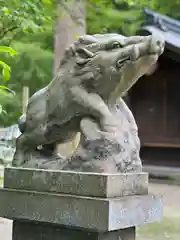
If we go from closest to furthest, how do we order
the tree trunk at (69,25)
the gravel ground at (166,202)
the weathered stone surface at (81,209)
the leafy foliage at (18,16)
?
the weathered stone surface at (81,209), the leafy foliage at (18,16), the gravel ground at (166,202), the tree trunk at (69,25)

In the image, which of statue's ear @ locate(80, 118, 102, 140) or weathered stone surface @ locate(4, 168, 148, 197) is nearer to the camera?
weathered stone surface @ locate(4, 168, 148, 197)

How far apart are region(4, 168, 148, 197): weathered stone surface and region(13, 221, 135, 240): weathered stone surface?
23 cm

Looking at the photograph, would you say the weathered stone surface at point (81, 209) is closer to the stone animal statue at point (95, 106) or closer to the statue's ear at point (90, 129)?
the stone animal statue at point (95, 106)

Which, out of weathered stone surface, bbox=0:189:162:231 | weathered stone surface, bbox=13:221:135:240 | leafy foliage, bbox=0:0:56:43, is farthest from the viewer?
leafy foliage, bbox=0:0:56:43

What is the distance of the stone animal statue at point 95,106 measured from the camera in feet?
8.90

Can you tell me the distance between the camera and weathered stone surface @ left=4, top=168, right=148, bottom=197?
2.56 m

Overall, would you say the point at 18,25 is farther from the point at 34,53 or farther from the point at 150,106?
the point at 150,106

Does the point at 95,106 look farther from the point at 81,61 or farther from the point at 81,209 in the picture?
the point at 81,209

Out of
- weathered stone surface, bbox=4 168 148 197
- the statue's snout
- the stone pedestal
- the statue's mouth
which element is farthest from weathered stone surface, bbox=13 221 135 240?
the statue's snout

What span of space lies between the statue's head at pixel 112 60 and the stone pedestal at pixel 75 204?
55 centimetres

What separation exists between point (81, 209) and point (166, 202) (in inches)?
224

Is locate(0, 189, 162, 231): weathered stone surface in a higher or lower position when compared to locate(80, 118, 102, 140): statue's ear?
lower

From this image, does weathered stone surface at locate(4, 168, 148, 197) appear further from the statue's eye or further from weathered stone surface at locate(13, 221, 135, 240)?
the statue's eye

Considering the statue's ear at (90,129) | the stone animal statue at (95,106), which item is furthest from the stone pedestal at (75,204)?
the statue's ear at (90,129)
